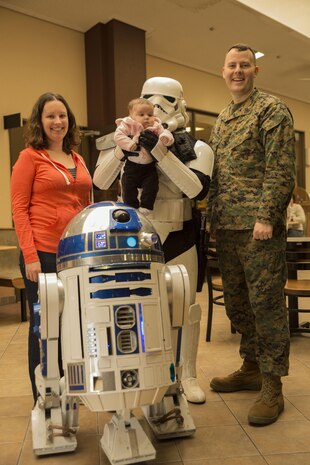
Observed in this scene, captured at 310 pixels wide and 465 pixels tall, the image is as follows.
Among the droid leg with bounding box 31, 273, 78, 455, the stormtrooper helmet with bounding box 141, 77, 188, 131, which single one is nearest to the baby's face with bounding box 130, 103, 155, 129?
the stormtrooper helmet with bounding box 141, 77, 188, 131

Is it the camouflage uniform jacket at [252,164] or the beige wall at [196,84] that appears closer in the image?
the camouflage uniform jacket at [252,164]

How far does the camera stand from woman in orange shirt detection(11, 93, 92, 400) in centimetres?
209

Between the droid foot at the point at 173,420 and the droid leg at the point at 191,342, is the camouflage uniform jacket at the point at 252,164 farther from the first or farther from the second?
the droid foot at the point at 173,420

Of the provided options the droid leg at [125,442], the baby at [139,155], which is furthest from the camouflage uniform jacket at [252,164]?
the droid leg at [125,442]

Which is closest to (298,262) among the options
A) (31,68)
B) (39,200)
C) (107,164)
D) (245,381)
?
(245,381)

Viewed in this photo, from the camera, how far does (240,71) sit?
7.39ft

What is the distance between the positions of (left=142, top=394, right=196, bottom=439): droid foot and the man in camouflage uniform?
12.3 inches

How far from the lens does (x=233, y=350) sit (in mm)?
3439

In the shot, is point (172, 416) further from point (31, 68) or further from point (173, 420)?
point (31, 68)

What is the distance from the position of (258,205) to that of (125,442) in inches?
44.5

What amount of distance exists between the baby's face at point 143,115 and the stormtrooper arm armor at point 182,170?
17cm

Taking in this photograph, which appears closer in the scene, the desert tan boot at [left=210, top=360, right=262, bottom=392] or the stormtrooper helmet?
the stormtrooper helmet

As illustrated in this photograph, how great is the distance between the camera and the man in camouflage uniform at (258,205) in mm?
2105

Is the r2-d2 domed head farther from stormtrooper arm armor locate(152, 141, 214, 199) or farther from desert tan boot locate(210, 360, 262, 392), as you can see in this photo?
desert tan boot locate(210, 360, 262, 392)
